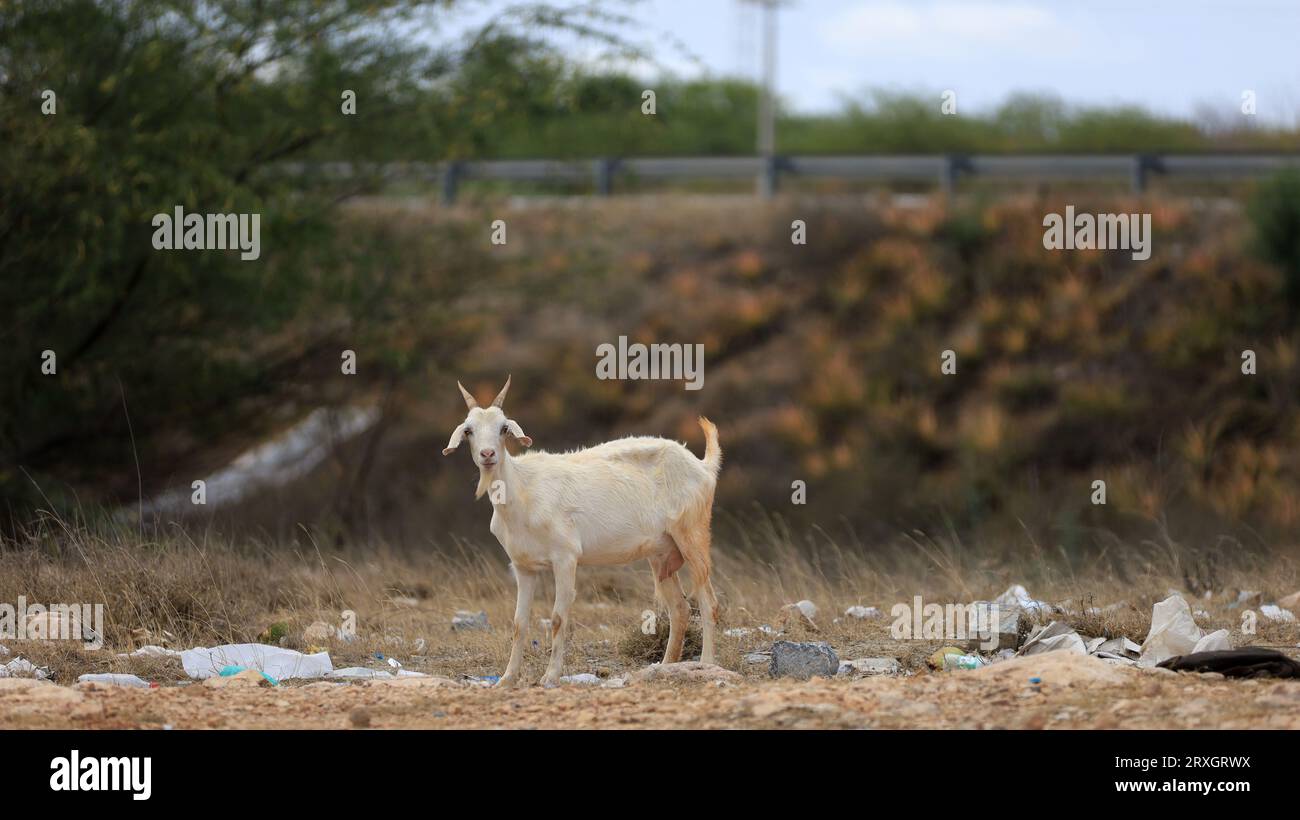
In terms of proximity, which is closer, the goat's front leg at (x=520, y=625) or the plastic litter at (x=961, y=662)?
the goat's front leg at (x=520, y=625)

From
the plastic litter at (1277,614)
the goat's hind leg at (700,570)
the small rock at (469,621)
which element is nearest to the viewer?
the goat's hind leg at (700,570)

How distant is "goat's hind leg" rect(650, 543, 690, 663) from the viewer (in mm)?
9312

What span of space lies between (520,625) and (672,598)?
115 cm

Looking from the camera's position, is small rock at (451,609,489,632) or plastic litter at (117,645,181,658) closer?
plastic litter at (117,645,181,658)

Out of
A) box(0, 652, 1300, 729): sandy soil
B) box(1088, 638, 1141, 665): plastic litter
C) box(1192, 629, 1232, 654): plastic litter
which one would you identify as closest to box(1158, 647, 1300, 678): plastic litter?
box(0, 652, 1300, 729): sandy soil

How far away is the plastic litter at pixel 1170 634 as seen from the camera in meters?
9.08

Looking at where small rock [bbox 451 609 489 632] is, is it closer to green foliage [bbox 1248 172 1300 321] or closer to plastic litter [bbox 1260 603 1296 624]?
plastic litter [bbox 1260 603 1296 624]

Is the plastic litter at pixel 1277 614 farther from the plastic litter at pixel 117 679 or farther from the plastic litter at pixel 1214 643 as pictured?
the plastic litter at pixel 117 679

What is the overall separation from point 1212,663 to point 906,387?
49.5 ft

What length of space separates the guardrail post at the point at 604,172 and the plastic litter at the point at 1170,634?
2163cm

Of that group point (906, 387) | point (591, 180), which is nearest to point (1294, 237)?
point (906, 387)

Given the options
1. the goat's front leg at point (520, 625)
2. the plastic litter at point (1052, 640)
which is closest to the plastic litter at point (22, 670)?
the goat's front leg at point (520, 625)

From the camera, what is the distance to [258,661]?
30.6 ft

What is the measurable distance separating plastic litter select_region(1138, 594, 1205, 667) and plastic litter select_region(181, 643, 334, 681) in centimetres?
488
